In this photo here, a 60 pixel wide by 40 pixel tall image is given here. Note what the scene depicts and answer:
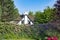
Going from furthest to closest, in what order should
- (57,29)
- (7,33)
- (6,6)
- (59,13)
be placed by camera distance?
(6,6) → (7,33) → (59,13) → (57,29)

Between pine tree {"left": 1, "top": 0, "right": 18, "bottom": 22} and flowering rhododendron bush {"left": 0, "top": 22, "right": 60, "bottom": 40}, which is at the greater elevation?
pine tree {"left": 1, "top": 0, "right": 18, "bottom": 22}

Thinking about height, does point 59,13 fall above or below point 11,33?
above

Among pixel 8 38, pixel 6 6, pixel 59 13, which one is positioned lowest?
pixel 8 38

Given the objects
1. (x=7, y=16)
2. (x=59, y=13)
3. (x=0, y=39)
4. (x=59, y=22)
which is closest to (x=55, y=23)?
(x=59, y=22)

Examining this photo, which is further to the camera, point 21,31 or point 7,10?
point 7,10

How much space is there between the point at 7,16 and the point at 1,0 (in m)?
4.02

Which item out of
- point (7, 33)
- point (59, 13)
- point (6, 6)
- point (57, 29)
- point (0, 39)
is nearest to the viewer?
point (0, 39)

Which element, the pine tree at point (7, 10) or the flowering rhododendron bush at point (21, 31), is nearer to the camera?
the flowering rhododendron bush at point (21, 31)

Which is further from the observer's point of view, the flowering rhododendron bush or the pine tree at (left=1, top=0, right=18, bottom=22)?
the pine tree at (left=1, top=0, right=18, bottom=22)

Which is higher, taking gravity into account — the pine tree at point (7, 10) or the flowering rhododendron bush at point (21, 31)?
the pine tree at point (7, 10)

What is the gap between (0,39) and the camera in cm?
1324

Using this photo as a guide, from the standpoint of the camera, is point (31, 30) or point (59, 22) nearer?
point (59, 22)

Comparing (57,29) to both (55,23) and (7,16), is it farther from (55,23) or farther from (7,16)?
(7,16)

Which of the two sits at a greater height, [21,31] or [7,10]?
[7,10]
